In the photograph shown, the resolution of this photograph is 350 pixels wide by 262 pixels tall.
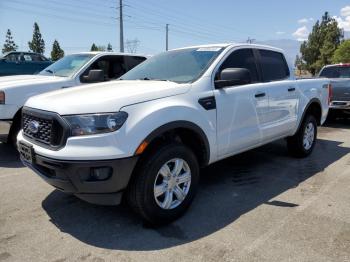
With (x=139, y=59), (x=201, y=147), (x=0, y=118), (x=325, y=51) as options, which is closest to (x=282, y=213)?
(x=201, y=147)

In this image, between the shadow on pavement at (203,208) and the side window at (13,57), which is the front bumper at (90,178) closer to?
the shadow on pavement at (203,208)

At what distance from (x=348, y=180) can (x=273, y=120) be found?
1.30 metres

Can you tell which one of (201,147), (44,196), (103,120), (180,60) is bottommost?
(44,196)

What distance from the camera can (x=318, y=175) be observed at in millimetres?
5273

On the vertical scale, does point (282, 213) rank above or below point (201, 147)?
below

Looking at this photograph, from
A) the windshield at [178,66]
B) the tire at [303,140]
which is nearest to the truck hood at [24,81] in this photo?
the windshield at [178,66]

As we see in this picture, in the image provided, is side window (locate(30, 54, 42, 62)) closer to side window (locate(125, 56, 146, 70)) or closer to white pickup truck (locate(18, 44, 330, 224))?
side window (locate(125, 56, 146, 70))

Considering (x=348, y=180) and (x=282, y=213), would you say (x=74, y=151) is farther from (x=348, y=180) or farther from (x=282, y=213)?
(x=348, y=180)

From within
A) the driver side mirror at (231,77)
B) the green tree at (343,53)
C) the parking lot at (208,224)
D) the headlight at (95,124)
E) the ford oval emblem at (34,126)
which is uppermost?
the green tree at (343,53)

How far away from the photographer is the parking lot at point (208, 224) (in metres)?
3.11

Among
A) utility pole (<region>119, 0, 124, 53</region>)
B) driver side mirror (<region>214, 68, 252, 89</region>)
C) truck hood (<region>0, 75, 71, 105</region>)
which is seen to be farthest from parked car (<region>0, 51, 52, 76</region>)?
utility pole (<region>119, 0, 124, 53</region>)

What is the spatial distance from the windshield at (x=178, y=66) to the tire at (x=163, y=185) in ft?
3.05

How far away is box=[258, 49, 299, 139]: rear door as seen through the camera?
5082 mm

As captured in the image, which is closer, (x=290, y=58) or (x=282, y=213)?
(x=282, y=213)
